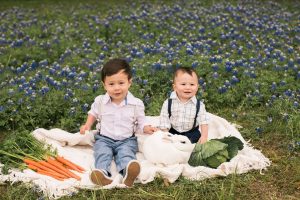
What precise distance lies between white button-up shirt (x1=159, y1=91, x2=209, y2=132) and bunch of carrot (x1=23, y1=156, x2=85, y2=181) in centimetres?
117

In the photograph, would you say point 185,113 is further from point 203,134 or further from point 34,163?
point 34,163

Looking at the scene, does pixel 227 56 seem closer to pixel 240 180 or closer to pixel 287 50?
pixel 287 50

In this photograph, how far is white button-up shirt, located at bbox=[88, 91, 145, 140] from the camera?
564 centimetres

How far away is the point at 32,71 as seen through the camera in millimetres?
8156

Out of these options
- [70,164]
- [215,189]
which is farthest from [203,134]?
[70,164]

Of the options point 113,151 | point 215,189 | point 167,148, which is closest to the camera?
point 215,189

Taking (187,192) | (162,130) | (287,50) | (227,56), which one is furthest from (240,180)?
(287,50)

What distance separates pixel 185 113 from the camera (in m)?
5.71

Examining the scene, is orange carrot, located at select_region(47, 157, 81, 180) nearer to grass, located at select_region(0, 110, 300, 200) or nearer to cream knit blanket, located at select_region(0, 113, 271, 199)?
cream knit blanket, located at select_region(0, 113, 271, 199)

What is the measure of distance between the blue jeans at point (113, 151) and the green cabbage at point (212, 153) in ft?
2.28

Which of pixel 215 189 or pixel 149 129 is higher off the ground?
pixel 149 129

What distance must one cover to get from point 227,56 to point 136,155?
Answer: 3359 mm

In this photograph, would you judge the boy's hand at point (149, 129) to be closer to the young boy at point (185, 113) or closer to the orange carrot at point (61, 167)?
the young boy at point (185, 113)

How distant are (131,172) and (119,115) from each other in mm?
897
